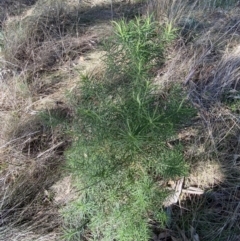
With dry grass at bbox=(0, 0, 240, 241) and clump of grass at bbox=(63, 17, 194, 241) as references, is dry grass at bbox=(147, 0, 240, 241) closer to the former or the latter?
dry grass at bbox=(0, 0, 240, 241)

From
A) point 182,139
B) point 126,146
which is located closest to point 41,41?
point 182,139

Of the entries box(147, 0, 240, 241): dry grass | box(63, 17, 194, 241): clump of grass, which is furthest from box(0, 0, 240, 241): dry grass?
box(63, 17, 194, 241): clump of grass

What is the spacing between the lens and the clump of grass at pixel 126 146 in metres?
1.83

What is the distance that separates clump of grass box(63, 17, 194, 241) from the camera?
6.01ft

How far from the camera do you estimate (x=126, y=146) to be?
184cm

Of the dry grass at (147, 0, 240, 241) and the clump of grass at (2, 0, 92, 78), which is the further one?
the clump of grass at (2, 0, 92, 78)

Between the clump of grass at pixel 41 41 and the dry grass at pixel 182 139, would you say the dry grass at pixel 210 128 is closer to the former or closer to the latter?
the dry grass at pixel 182 139

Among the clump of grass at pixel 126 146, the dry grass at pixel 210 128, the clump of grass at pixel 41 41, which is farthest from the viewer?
the clump of grass at pixel 41 41

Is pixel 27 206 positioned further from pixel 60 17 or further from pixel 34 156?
pixel 60 17

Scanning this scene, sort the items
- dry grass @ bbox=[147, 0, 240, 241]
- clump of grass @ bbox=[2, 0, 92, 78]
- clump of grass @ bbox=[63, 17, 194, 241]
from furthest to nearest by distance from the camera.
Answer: clump of grass @ bbox=[2, 0, 92, 78] → dry grass @ bbox=[147, 0, 240, 241] → clump of grass @ bbox=[63, 17, 194, 241]

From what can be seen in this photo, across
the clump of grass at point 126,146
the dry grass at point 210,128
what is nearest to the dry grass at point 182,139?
the dry grass at point 210,128

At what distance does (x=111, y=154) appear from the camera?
1931mm

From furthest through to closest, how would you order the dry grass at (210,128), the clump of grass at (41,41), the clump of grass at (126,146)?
the clump of grass at (41,41)
the dry grass at (210,128)
the clump of grass at (126,146)

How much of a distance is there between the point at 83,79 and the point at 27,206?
3.23 ft
